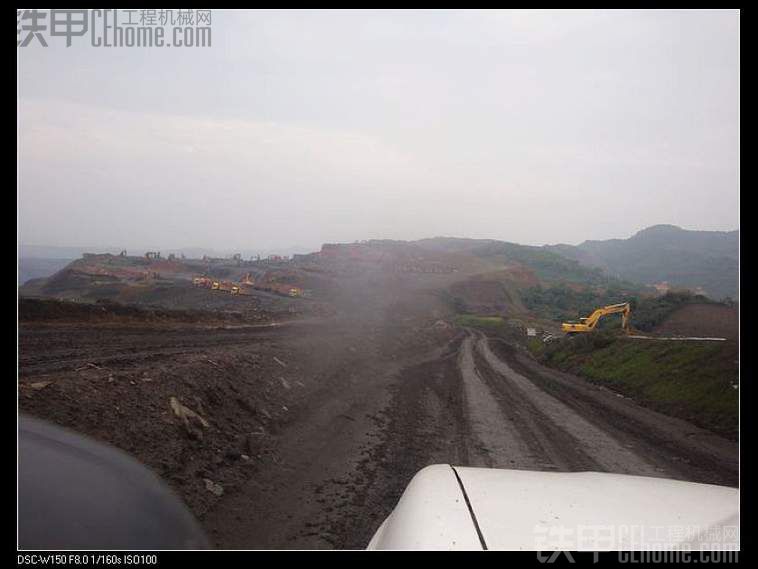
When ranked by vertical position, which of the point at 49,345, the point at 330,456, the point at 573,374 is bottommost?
the point at 573,374

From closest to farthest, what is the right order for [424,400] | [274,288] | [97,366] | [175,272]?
[97,366] < [424,400] < [175,272] < [274,288]

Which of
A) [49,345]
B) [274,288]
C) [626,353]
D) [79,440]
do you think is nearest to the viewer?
[79,440]

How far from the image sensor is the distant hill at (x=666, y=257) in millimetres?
39688

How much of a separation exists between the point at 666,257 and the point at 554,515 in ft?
167

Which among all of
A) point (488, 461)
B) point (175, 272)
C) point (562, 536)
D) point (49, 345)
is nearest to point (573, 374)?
point (488, 461)

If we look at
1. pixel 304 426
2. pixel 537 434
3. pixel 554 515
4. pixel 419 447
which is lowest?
pixel 537 434

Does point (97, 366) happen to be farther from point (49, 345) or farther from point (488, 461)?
point (488, 461)

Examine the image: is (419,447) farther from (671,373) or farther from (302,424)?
(671,373)

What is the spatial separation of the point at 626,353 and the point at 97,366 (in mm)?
17954

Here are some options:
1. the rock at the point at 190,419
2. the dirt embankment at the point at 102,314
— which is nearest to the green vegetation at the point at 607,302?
the dirt embankment at the point at 102,314

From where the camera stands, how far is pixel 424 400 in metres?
13.1

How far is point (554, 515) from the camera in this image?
285 cm

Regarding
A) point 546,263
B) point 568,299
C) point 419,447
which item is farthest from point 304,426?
point 546,263

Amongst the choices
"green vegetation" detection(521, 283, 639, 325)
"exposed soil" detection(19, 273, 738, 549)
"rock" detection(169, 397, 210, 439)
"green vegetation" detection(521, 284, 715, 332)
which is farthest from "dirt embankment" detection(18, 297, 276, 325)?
"green vegetation" detection(521, 283, 639, 325)
